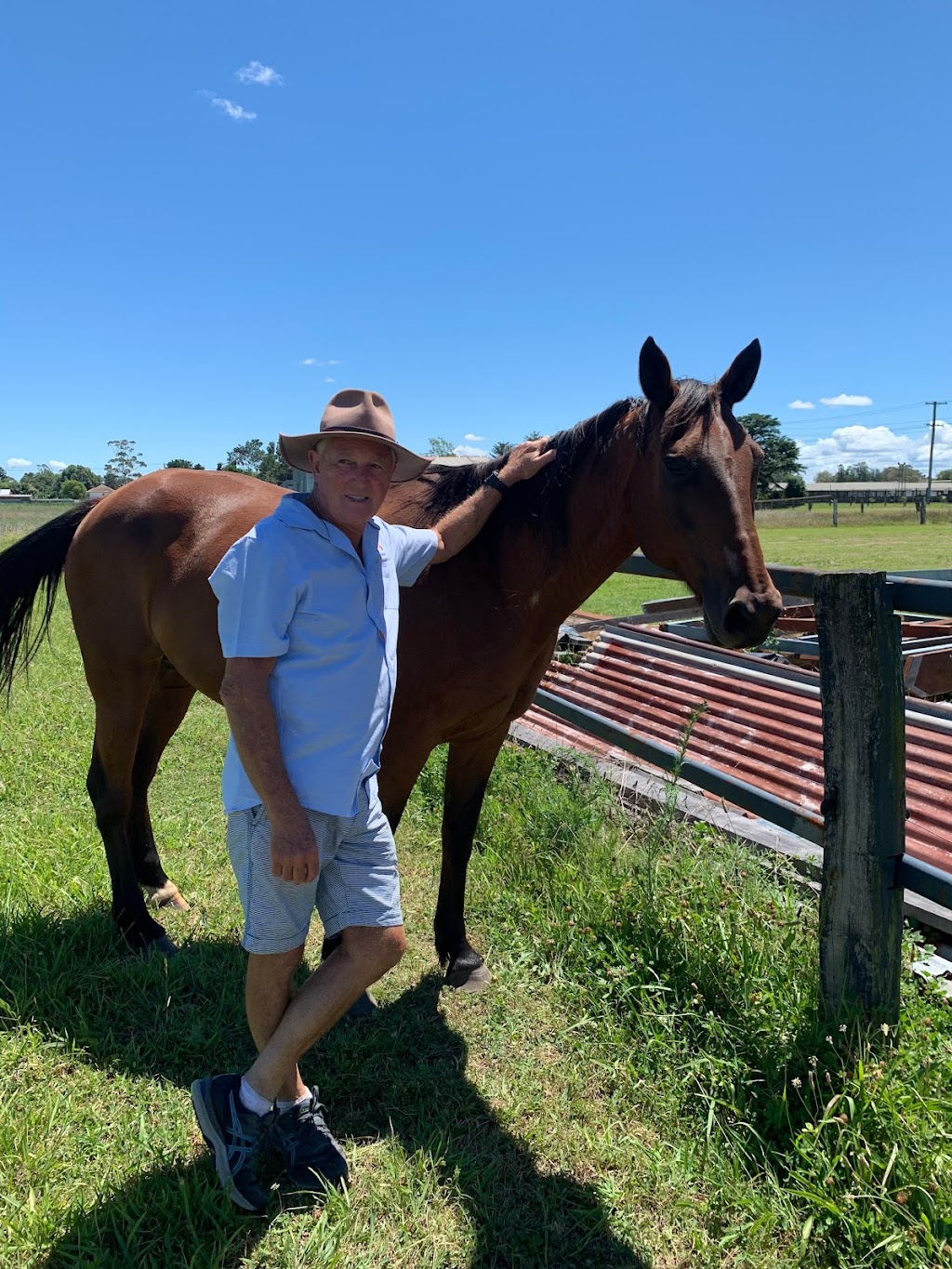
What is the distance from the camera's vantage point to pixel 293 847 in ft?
6.31

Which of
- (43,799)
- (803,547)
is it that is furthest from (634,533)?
(803,547)

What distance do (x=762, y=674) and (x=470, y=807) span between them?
2.75m

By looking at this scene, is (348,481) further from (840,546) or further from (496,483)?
(840,546)

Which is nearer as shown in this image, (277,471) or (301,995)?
(301,995)

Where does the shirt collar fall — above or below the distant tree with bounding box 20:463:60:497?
below

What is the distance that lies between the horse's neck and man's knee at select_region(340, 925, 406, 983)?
50.9 inches

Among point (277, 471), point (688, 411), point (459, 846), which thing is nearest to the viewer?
point (688, 411)

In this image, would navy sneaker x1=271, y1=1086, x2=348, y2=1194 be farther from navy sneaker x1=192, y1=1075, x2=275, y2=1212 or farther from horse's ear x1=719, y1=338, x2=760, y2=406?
horse's ear x1=719, y1=338, x2=760, y2=406

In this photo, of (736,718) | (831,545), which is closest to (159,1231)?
(736,718)

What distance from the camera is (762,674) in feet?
17.1

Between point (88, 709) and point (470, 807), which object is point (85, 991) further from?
point (88, 709)

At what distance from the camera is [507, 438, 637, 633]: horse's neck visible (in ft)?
9.18

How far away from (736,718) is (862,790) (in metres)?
2.69

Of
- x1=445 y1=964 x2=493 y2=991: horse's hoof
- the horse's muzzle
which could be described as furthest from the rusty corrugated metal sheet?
x1=445 y1=964 x2=493 y2=991: horse's hoof
